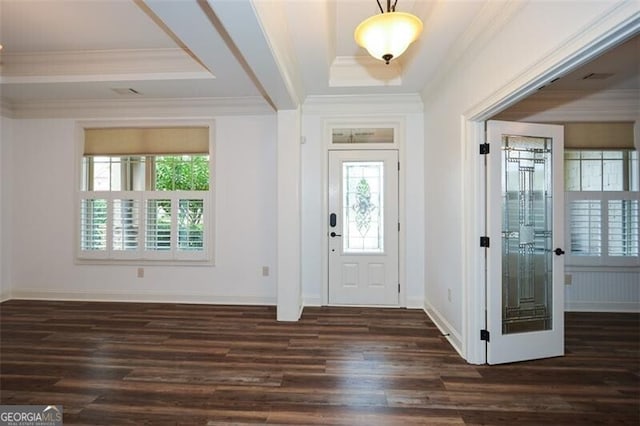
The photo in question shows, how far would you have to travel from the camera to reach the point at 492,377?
8.06 ft

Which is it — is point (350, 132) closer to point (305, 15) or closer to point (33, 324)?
point (305, 15)

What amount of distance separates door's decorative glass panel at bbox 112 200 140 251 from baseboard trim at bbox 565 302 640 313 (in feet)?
19.9

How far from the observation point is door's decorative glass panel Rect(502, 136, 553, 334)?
2736 millimetres

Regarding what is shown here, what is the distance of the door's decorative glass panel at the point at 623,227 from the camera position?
396 centimetres

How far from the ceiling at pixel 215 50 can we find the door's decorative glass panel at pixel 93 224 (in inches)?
57.9

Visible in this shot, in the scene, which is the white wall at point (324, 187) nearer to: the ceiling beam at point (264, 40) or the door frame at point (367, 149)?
the door frame at point (367, 149)

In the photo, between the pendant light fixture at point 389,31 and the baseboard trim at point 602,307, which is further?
the baseboard trim at point 602,307

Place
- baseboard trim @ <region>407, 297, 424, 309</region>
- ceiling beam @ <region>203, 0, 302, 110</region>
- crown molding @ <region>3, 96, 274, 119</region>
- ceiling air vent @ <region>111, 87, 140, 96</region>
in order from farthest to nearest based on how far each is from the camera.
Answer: crown molding @ <region>3, 96, 274, 119</region>, baseboard trim @ <region>407, 297, 424, 309</region>, ceiling air vent @ <region>111, 87, 140, 96</region>, ceiling beam @ <region>203, 0, 302, 110</region>

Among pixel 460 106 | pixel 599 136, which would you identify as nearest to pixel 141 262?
pixel 460 106

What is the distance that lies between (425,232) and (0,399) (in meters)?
4.32

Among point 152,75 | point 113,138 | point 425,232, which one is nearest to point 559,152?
point 425,232

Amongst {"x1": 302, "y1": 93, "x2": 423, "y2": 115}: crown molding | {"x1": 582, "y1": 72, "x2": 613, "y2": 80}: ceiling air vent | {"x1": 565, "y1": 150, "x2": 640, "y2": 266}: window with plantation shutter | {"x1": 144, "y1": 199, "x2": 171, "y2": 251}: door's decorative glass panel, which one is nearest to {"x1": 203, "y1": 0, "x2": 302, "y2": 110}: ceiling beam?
{"x1": 302, "y1": 93, "x2": 423, "y2": 115}: crown molding

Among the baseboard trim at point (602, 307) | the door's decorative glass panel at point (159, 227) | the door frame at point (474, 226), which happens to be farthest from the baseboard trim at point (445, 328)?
the door's decorative glass panel at point (159, 227)

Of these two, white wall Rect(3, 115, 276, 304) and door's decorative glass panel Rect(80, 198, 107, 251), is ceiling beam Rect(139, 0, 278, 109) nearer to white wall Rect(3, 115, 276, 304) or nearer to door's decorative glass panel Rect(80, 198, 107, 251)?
white wall Rect(3, 115, 276, 304)
